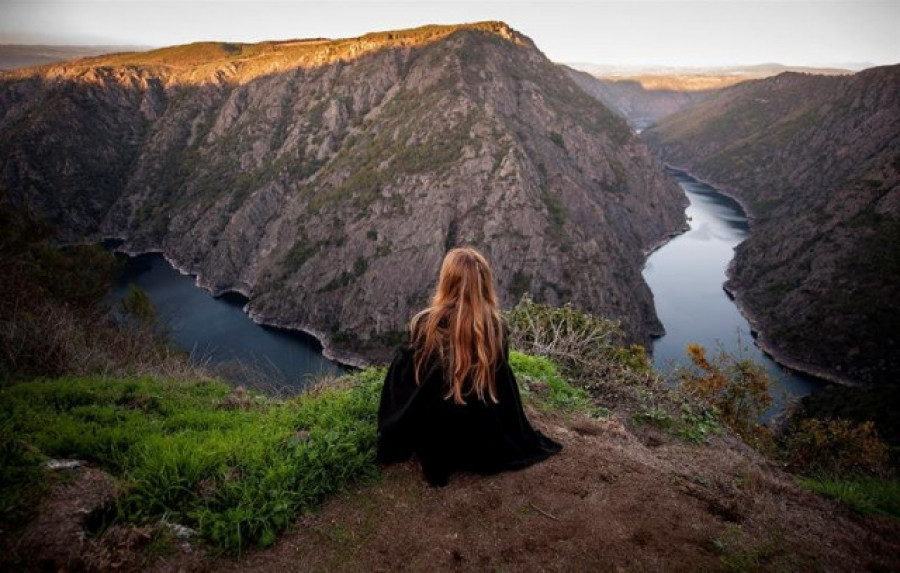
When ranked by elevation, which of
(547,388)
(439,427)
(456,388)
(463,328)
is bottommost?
(547,388)

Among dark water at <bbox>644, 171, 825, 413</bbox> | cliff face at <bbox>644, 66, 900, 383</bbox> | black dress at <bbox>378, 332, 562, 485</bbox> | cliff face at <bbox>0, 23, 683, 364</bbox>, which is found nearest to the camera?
black dress at <bbox>378, 332, 562, 485</bbox>

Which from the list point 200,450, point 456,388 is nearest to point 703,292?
point 456,388

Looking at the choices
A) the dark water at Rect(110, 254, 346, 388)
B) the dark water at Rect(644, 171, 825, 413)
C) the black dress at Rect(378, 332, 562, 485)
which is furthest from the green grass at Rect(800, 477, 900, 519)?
the dark water at Rect(110, 254, 346, 388)

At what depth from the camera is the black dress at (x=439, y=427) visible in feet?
16.7

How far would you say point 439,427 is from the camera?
16.8 feet

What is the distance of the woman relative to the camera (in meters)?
4.79

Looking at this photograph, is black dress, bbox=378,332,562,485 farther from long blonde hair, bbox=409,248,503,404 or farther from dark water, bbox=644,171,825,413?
dark water, bbox=644,171,825,413

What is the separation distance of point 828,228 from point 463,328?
10221 cm

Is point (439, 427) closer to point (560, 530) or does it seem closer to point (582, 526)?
point (560, 530)

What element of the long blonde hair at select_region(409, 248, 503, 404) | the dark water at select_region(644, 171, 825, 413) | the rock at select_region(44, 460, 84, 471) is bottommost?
the dark water at select_region(644, 171, 825, 413)

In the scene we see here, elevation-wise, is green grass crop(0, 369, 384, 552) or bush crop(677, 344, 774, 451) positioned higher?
green grass crop(0, 369, 384, 552)

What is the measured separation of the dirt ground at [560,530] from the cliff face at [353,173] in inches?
2606

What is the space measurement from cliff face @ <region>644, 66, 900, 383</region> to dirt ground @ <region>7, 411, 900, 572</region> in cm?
7689

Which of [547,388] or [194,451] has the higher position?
[194,451]
